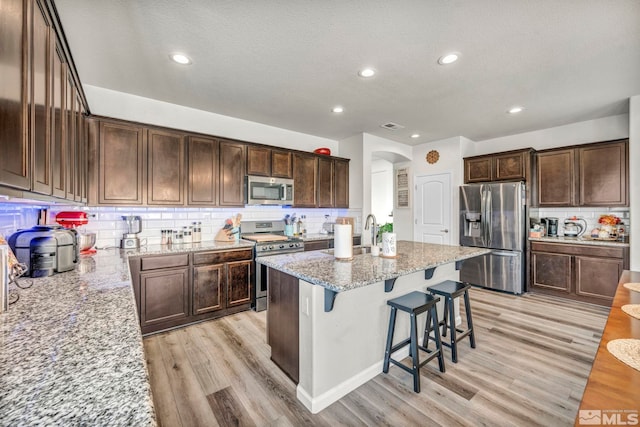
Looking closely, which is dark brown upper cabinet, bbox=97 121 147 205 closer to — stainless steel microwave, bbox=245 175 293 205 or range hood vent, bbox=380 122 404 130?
stainless steel microwave, bbox=245 175 293 205

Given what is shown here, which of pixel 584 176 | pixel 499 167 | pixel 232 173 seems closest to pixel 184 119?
pixel 232 173

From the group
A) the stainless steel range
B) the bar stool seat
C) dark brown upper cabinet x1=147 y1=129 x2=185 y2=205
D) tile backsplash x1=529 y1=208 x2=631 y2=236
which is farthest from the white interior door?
dark brown upper cabinet x1=147 y1=129 x2=185 y2=205

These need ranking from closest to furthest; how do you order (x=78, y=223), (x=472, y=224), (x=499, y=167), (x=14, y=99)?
(x=14, y=99), (x=78, y=223), (x=499, y=167), (x=472, y=224)

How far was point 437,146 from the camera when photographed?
5.45m

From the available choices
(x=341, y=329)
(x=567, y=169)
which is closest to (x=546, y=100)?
(x=567, y=169)

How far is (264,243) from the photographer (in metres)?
3.70

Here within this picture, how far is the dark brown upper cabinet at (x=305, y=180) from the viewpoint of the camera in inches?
175

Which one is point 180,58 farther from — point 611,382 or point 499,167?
point 499,167

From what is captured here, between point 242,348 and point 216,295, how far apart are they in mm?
879

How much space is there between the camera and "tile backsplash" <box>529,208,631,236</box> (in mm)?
4102

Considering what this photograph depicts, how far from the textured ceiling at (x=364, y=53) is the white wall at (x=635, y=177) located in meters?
0.21

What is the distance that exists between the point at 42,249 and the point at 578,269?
5.79 meters

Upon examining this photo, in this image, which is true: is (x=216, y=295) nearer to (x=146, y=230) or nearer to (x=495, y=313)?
(x=146, y=230)

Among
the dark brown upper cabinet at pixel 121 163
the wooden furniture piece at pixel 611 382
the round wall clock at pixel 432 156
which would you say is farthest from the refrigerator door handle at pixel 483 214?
A: the dark brown upper cabinet at pixel 121 163
